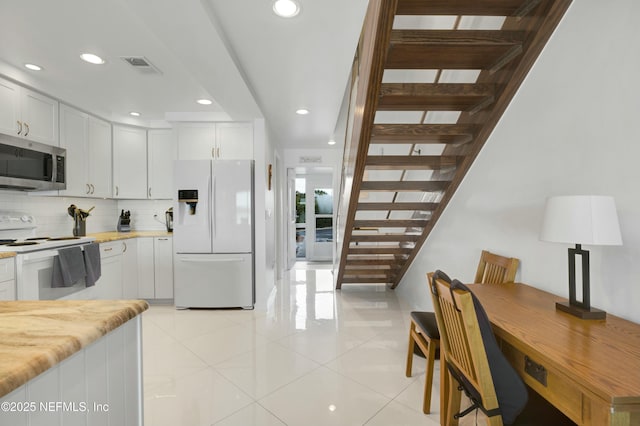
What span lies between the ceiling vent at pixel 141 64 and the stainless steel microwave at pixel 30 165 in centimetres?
129

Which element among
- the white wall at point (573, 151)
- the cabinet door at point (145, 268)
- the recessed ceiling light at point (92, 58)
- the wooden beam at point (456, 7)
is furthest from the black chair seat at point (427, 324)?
the cabinet door at point (145, 268)

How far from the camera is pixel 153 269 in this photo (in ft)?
13.2

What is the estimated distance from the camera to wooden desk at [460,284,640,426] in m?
0.84

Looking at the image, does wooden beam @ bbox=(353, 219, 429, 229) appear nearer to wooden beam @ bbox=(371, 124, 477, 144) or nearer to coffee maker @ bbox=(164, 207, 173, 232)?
wooden beam @ bbox=(371, 124, 477, 144)

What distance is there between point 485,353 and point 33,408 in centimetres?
134

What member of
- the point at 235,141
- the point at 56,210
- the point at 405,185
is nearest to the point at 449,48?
the point at 405,185

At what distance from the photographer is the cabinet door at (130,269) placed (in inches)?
152

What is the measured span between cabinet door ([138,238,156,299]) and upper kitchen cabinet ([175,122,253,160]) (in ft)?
3.95

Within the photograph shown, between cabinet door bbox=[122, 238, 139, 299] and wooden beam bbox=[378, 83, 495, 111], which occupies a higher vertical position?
wooden beam bbox=[378, 83, 495, 111]

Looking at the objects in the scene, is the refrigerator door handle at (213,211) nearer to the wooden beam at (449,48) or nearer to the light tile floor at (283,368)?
the light tile floor at (283,368)

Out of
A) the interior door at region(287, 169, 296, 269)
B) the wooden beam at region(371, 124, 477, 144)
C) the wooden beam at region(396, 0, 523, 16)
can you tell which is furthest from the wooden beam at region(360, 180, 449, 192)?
the interior door at region(287, 169, 296, 269)

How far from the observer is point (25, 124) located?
297cm

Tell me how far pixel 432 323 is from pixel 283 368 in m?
1.19

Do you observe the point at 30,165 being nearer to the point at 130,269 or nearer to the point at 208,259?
the point at 130,269
